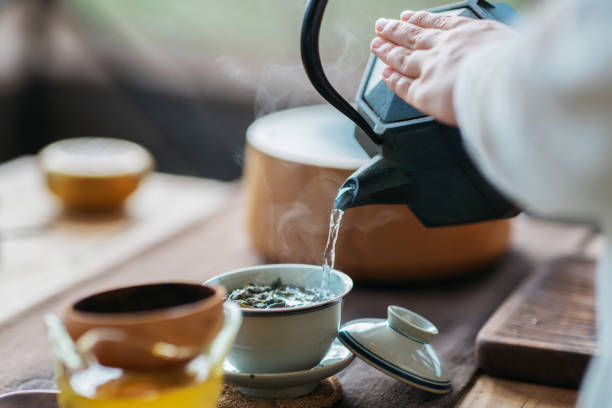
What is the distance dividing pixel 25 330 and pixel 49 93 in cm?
218

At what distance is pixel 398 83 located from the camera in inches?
28.6

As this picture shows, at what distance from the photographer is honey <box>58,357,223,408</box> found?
1.92ft

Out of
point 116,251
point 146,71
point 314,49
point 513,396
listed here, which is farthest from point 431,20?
point 146,71

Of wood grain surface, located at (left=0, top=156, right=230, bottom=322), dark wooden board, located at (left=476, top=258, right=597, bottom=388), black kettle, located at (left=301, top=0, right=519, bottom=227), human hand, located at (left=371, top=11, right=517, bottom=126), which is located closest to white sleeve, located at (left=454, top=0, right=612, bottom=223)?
human hand, located at (left=371, top=11, right=517, bottom=126)

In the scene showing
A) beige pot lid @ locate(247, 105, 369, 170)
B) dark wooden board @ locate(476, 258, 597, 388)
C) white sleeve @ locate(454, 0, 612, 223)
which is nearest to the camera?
white sleeve @ locate(454, 0, 612, 223)

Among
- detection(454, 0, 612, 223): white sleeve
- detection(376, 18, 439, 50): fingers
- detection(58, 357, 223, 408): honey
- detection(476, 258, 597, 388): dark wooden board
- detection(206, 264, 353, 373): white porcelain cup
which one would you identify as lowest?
detection(476, 258, 597, 388): dark wooden board

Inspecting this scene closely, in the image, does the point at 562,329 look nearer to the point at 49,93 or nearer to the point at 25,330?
the point at 25,330

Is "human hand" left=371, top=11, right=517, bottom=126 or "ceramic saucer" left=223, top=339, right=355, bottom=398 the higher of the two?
"human hand" left=371, top=11, right=517, bottom=126

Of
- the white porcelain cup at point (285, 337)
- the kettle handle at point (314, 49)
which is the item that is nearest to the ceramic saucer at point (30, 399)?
the white porcelain cup at point (285, 337)

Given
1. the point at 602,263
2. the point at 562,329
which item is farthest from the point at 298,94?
the point at 602,263

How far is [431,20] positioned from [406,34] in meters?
0.03

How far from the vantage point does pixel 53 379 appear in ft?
2.96

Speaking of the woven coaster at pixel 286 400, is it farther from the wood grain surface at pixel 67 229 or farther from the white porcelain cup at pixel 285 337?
the wood grain surface at pixel 67 229

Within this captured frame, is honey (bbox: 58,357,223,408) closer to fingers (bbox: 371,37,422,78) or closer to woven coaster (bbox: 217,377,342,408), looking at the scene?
woven coaster (bbox: 217,377,342,408)
